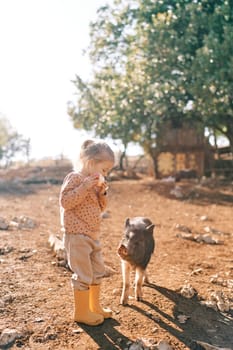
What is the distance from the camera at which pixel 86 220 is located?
3.92m

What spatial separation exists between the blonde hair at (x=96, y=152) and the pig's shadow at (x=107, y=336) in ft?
5.32

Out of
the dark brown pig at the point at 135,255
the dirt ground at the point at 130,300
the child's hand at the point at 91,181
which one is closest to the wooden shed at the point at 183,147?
the dirt ground at the point at 130,300

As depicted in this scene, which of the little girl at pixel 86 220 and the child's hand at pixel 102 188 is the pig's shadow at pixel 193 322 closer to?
the little girl at pixel 86 220

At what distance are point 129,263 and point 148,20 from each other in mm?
12535

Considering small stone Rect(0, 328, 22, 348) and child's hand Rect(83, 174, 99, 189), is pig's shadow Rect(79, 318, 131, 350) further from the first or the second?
child's hand Rect(83, 174, 99, 189)

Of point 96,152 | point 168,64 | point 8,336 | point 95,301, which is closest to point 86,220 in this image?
point 96,152

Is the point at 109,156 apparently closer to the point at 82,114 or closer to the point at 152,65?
the point at 152,65

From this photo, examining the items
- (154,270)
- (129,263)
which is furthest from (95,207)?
(154,270)

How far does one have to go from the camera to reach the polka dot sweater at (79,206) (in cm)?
378

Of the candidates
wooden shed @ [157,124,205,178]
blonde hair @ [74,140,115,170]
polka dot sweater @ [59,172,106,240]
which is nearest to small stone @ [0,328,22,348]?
polka dot sweater @ [59,172,106,240]

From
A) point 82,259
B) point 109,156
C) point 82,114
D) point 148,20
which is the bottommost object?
point 82,259

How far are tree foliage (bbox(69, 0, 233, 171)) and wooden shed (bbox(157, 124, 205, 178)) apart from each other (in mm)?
5281

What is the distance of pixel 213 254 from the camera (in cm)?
709

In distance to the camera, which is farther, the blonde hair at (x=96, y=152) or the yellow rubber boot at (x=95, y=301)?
the yellow rubber boot at (x=95, y=301)
